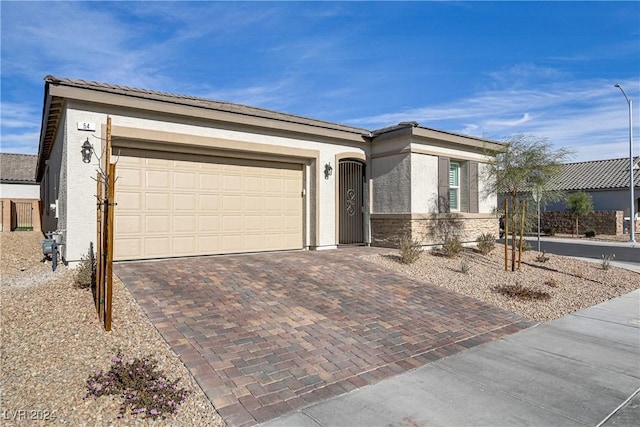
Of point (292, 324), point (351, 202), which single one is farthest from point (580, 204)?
point (292, 324)

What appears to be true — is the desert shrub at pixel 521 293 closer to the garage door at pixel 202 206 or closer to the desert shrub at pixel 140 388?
the garage door at pixel 202 206

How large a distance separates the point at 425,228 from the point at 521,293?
14.9 ft

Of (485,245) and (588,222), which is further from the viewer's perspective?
(588,222)

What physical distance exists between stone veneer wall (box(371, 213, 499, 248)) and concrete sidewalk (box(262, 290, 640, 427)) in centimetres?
657

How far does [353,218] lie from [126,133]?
7565 mm

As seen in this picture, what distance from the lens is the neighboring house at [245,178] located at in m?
8.72

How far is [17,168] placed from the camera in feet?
102

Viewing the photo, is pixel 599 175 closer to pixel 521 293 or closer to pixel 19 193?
pixel 521 293

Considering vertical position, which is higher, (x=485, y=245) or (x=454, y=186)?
(x=454, y=186)

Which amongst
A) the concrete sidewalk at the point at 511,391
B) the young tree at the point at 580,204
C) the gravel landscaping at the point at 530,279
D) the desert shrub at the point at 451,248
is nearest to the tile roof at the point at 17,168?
the gravel landscaping at the point at 530,279

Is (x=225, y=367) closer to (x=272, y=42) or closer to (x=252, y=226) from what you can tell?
(x=252, y=226)

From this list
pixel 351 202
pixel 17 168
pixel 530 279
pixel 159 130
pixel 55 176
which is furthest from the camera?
pixel 17 168

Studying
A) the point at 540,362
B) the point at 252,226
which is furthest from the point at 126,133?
the point at 540,362

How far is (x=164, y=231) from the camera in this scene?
966 centimetres
